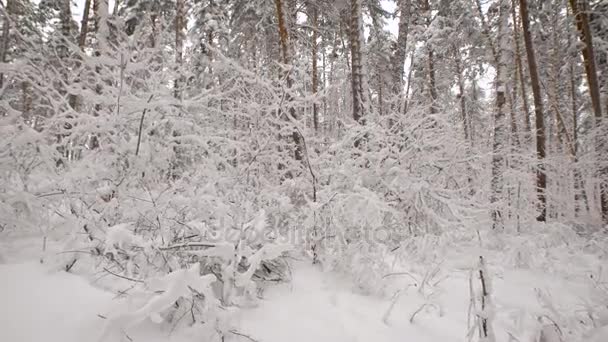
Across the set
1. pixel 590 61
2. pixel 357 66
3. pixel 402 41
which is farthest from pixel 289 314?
pixel 402 41

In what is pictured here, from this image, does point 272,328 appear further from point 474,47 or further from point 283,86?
point 474,47

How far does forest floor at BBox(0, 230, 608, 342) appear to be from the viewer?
1596 mm

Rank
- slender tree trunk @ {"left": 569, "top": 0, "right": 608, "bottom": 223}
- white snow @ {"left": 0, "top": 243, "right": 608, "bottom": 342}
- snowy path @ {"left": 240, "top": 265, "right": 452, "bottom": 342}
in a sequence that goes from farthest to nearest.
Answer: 1. slender tree trunk @ {"left": 569, "top": 0, "right": 608, "bottom": 223}
2. snowy path @ {"left": 240, "top": 265, "right": 452, "bottom": 342}
3. white snow @ {"left": 0, "top": 243, "right": 608, "bottom": 342}

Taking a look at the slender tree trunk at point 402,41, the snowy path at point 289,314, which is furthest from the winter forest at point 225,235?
the slender tree trunk at point 402,41

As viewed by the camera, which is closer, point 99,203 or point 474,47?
point 99,203

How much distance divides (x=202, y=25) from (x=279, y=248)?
532 inches

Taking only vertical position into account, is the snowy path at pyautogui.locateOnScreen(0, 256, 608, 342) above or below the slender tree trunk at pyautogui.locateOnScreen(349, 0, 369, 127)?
below

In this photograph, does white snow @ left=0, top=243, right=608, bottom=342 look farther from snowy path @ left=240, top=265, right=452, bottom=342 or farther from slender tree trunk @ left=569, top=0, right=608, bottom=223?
slender tree trunk @ left=569, top=0, right=608, bottom=223

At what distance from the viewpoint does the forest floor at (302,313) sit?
62.8 inches

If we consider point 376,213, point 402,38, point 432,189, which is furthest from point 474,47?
point 376,213

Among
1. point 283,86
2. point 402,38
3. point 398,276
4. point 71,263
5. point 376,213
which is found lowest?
point 398,276

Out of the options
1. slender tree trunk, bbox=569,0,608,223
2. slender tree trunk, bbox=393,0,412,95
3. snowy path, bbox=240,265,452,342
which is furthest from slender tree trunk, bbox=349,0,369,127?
slender tree trunk, bbox=569,0,608,223

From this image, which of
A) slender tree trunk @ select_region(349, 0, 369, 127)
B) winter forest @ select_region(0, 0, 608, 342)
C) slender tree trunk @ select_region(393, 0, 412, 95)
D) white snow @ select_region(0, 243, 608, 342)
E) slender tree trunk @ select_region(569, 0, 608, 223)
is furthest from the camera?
slender tree trunk @ select_region(393, 0, 412, 95)

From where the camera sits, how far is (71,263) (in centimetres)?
212
